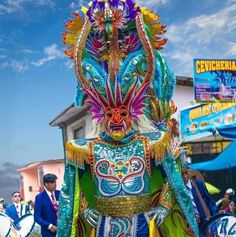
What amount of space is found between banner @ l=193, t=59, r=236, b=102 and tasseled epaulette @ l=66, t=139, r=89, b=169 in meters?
12.9

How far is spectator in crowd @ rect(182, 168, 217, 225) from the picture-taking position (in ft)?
20.4

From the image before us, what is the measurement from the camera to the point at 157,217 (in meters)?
4.64

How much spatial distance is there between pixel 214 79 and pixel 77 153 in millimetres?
14461

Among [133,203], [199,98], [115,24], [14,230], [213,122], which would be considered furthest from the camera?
[199,98]

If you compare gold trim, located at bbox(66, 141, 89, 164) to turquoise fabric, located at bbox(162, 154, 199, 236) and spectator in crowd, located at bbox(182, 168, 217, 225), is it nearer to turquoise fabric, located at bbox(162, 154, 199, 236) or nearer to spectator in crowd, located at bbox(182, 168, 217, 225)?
turquoise fabric, located at bbox(162, 154, 199, 236)

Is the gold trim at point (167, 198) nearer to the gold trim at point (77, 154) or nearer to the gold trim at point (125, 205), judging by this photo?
the gold trim at point (125, 205)

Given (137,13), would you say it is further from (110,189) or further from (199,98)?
(199,98)

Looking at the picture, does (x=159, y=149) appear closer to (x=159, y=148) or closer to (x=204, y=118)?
(x=159, y=148)

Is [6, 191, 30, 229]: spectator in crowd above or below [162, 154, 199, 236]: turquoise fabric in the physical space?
below

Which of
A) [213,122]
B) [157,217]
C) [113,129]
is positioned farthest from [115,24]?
[213,122]

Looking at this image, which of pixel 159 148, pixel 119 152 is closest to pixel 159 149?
pixel 159 148

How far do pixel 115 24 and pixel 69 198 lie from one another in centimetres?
166

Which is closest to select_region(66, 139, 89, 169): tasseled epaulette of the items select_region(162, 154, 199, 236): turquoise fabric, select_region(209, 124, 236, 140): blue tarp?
select_region(162, 154, 199, 236): turquoise fabric

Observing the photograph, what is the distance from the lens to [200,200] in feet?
20.8
